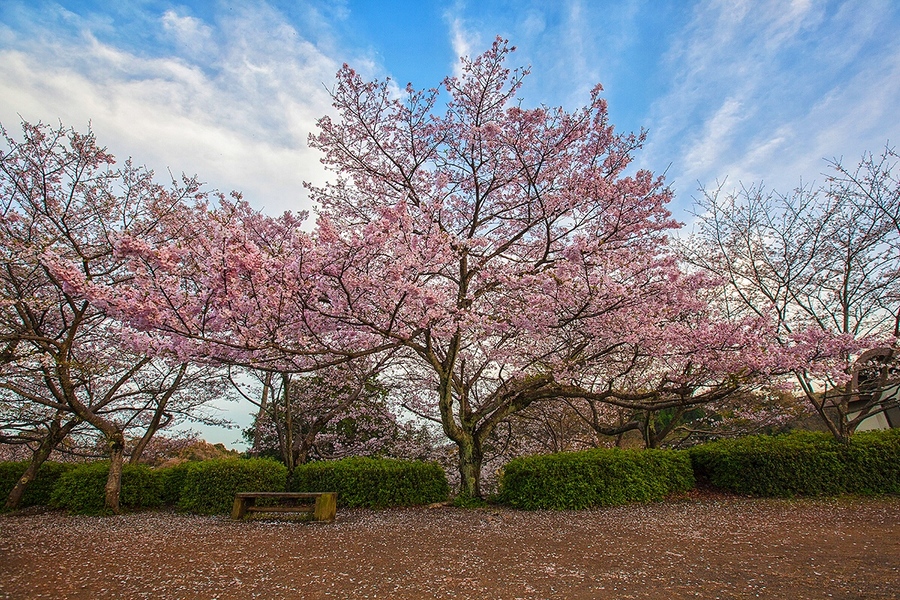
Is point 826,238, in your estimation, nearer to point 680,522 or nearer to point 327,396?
point 680,522

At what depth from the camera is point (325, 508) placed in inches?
278

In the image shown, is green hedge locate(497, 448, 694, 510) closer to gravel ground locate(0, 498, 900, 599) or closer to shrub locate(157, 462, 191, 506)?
gravel ground locate(0, 498, 900, 599)

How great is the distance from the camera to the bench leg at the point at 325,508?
7.01m

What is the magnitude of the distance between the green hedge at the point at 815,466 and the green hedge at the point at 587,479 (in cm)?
117

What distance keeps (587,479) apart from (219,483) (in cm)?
657

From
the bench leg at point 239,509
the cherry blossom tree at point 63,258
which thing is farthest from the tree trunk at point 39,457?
the bench leg at point 239,509

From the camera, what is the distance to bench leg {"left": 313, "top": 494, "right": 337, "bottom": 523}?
7012 mm

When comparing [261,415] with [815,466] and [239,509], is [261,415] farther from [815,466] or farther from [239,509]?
[815,466]

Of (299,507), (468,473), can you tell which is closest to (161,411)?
(299,507)

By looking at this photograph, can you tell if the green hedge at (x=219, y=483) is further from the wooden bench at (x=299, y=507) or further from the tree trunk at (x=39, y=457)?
Result: the tree trunk at (x=39, y=457)

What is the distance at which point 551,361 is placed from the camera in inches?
292

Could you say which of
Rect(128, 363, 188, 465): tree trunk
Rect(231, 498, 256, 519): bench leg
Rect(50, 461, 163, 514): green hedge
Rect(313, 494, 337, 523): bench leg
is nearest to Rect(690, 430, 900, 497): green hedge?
Rect(313, 494, 337, 523): bench leg

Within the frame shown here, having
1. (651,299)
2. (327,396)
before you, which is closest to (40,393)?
(327,396)

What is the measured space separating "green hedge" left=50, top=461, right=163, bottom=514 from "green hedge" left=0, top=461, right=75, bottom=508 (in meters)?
0.92
